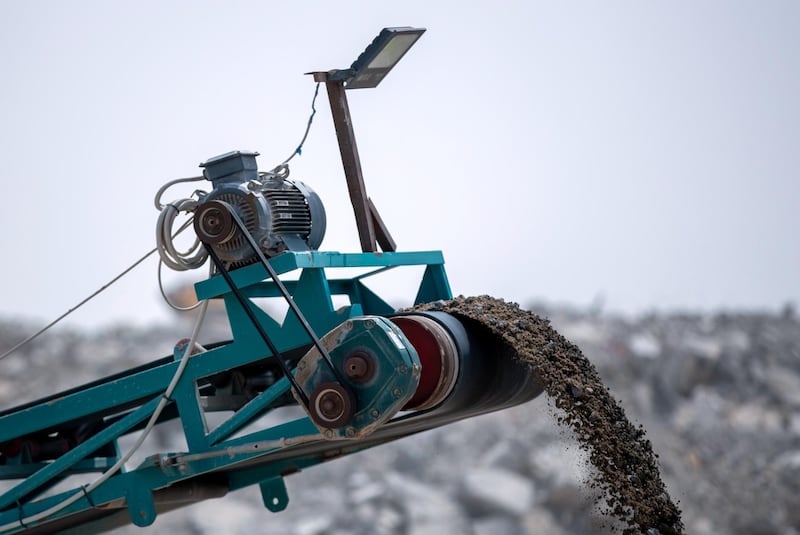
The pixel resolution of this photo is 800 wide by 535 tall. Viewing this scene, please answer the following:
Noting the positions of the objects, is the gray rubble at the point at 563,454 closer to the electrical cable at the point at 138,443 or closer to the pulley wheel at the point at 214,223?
the electrical cable at the point at 138,443

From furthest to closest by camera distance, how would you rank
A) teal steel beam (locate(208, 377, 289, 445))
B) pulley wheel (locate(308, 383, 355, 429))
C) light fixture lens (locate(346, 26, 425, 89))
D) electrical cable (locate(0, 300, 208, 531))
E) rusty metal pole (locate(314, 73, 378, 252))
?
rusty metal pole (locate(314, 73, 378, 252)) → light fixture lens (locate(346, 26, 425, 89)) → electrical cable (locate(0, 300, 208, 531)) → teal steel beam (locate(208, 377, 289, 445)) → pulley wheel (locate(308, 383, 355, 429))

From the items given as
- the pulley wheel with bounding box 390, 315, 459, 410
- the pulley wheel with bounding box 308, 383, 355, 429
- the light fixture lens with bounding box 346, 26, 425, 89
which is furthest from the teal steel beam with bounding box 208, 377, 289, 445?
the light fixture lens with bounding box 346, 26, 425, 89

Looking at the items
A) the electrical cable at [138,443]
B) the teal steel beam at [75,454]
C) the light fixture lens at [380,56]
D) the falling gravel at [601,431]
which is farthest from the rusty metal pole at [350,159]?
the teal steel beam at [75,454]

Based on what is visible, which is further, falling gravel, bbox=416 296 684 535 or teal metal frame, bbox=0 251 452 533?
teal metal frame, bbox=0 251 452 533

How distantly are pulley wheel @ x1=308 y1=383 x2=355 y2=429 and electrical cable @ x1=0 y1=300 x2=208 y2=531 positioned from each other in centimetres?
51

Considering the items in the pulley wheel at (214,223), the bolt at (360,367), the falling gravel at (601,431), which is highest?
the pulley wheel at (214,223)

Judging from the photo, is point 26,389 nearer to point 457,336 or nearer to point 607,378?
point 607,378

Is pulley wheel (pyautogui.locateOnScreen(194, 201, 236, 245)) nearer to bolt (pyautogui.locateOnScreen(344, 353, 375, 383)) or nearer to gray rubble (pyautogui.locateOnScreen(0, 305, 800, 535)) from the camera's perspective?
bolt (pyautogui.locateOnScreen(344, 353, 375, 383))

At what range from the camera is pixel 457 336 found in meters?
3.73

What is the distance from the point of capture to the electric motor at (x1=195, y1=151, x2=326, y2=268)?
383cm

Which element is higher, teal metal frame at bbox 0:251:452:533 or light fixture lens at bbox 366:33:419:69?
light fixture lens at bbox 366:33:419:69

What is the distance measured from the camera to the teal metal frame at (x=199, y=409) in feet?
12.5

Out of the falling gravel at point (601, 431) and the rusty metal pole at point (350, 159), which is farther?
the rusty metal pole at point (350, 159)

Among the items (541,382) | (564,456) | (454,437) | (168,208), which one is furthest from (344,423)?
(454,437)
